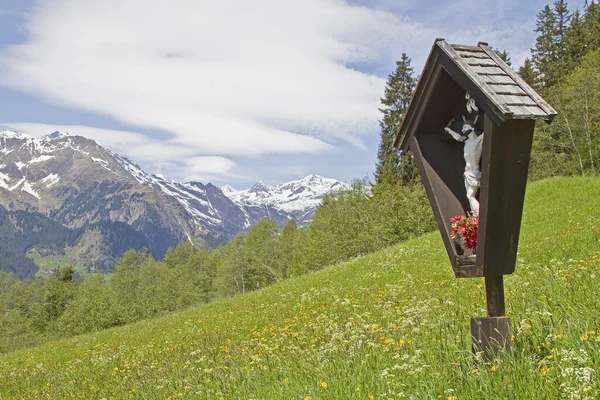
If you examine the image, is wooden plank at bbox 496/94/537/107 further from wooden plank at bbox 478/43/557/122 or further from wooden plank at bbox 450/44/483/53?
wooden plank at bbox 450/44/483/53

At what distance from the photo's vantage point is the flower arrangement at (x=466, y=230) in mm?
4711

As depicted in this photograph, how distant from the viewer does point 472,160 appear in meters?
4.73

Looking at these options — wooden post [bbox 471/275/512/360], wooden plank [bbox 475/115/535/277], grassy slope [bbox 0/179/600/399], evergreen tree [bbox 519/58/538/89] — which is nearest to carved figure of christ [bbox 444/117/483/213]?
wooden plank [bbox 475/115/535/277]

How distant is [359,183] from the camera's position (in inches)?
2271

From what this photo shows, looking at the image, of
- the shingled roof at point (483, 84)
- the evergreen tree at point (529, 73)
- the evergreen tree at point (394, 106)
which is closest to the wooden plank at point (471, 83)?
the shingled roof at point (483, 84)

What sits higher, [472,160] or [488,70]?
[488,70]

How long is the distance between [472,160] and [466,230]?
695 millimetres

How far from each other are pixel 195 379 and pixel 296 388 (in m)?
2.09

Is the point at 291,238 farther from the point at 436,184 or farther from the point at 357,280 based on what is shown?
the point at 436,184

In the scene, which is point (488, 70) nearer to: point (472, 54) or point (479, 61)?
point (479, 61)

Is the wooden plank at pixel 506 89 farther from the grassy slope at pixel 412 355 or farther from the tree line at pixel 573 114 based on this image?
the tree line at pixel 573 114

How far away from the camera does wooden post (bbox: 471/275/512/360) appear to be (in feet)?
14.4

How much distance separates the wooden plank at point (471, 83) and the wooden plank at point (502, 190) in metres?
0.20

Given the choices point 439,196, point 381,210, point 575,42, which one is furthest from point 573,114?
point 439,196
